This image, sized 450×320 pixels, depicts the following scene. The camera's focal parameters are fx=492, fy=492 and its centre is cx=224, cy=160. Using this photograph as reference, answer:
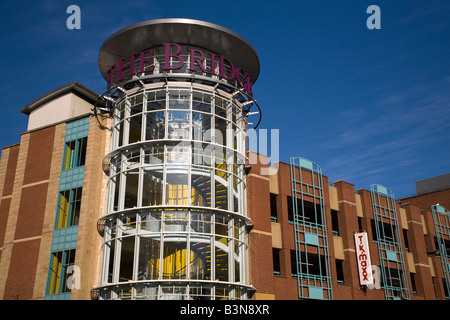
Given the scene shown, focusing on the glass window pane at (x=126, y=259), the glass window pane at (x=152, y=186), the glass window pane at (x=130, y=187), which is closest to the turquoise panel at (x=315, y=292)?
the glass window pane at (x=126, y=259)

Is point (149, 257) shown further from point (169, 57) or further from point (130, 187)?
point (169, 57)

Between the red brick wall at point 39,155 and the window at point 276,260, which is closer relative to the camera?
the window at point 276,260

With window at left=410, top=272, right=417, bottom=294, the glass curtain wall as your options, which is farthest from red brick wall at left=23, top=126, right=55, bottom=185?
window at left=410, top=272, right=417, bottom=294

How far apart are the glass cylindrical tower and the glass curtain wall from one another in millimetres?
72

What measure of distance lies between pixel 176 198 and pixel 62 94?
16169 mm

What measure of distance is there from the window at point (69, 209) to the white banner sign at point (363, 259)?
23.8 m

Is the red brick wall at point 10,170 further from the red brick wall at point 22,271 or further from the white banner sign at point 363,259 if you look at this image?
the white banner sign at point 363,259

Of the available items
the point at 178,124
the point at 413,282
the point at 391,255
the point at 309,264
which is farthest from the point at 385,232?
the point at 178,124

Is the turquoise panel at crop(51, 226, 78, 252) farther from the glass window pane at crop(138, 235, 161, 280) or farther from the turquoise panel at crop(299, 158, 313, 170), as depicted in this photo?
the turquoise panel at crop(299, 158, 313, 170)

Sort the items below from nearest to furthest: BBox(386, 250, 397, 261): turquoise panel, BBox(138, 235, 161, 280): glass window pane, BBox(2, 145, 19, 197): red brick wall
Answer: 1. BBox(138, 235, 161, 280): glass window pane
2. BBox(2, 145, 19, 197): red brick wall
3. BBox(386, 250, 397, 261): turquoise panel

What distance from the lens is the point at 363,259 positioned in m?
42.7

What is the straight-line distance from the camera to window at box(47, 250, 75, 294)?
33.5 meters

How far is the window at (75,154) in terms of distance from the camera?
37719mm

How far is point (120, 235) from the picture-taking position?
107ft
